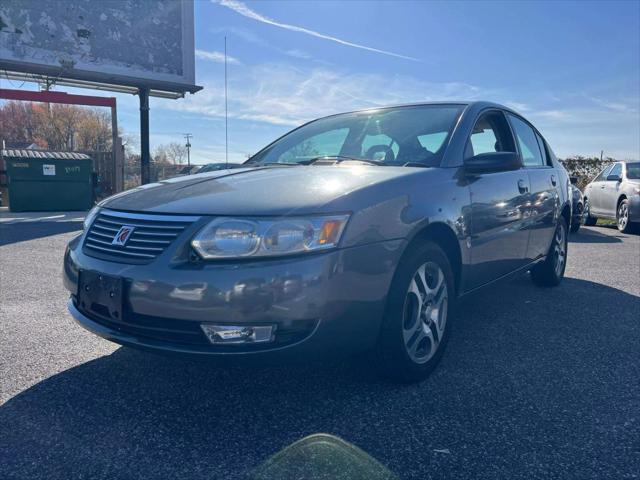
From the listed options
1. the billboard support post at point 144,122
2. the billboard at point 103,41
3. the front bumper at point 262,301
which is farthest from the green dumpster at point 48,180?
the front bumper at point 262,301

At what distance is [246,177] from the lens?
2.74 m

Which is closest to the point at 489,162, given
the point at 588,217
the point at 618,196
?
the point at 618,196

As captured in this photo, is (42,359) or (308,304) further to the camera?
(42,359)

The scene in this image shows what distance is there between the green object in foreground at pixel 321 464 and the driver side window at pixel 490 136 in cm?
185

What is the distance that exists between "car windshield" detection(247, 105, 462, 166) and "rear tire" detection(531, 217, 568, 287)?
6.81ft

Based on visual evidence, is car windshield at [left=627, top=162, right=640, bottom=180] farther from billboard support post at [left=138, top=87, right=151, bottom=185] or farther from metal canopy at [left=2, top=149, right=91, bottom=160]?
billboard support post at [left=138, top=87, right=151, bottom=185]

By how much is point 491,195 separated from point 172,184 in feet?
6.33

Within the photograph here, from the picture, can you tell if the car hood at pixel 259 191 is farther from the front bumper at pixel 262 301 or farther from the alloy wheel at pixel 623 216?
the alloy wheel at pixel 623 216

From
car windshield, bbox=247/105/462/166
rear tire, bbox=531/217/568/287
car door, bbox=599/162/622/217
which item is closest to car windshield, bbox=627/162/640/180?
car door, bbox=599/162/622/217

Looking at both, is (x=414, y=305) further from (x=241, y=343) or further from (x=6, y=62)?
(x=6, y=62)

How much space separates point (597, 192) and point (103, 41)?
48.0 feet

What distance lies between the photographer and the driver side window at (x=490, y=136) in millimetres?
3183

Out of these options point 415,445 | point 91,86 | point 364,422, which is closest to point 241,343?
point 364,422

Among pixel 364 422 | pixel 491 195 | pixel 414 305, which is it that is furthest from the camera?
pixel 491 195
